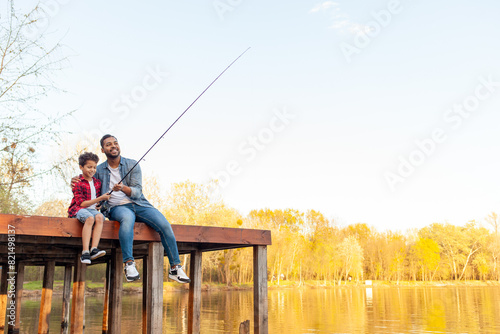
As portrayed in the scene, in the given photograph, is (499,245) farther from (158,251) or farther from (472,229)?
(158,251)

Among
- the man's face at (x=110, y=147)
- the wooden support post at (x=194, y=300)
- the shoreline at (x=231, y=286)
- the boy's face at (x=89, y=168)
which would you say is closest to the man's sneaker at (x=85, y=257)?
the boy's face at (x=89, y=168)

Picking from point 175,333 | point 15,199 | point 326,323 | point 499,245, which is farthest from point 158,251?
point 499,245

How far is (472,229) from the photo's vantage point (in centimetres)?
7169

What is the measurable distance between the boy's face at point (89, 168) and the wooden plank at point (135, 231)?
70 cm

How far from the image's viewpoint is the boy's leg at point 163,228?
532cm

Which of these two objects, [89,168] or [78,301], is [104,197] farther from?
[78,301]

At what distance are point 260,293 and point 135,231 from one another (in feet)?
6.40

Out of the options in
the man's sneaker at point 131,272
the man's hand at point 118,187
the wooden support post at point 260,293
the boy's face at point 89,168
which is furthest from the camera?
the wooden support post at point 260,293

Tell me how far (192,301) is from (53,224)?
331cm

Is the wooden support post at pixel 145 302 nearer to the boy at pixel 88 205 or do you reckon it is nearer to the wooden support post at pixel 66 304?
the boy at pixel 88 205

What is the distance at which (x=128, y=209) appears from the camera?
532 centimetres

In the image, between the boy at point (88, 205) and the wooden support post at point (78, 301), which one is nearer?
the boy at point (88, 205)

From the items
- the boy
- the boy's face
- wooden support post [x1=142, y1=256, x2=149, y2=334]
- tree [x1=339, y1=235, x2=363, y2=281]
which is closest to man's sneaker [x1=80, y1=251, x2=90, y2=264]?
the boy

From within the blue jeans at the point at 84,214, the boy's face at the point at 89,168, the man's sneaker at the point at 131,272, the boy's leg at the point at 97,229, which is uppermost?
the boy's face at the point at 89,168
